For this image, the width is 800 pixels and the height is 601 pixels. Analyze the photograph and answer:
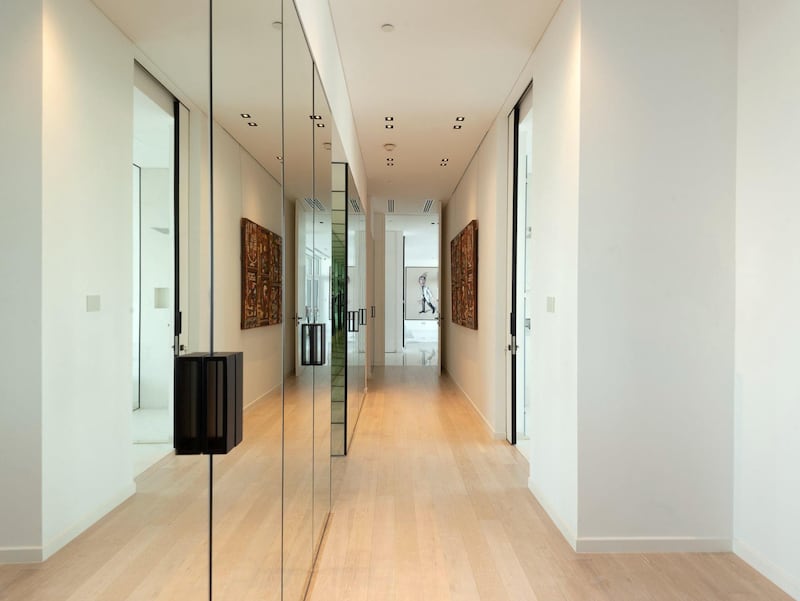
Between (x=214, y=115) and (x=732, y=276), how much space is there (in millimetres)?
2878

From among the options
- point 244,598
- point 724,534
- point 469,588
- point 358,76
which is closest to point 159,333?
point 244,598

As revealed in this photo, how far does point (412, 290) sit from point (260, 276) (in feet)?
70.4

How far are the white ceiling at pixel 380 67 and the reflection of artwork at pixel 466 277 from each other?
1009 mm

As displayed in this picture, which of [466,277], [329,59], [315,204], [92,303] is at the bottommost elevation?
[92,303]

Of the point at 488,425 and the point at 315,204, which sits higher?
the point at 315,204

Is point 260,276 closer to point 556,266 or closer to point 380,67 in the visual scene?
point 556,266

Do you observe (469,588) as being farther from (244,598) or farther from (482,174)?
(482,174)

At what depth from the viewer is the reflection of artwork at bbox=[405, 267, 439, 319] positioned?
74.4 ft

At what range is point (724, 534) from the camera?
9.62 feet

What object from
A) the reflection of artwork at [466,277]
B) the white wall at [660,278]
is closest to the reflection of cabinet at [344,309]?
the reflection of artwork at [466,277]

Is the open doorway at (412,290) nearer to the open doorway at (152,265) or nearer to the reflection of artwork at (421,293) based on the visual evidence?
the reflection of artwork at (421,293)

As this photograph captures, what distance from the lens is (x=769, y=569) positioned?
8.58ft

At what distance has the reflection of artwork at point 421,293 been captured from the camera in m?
22.7

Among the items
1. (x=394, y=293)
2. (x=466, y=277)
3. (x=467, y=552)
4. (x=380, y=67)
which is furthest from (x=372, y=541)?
(x=394, y=293)
